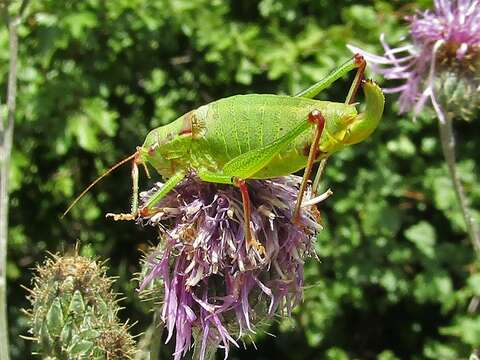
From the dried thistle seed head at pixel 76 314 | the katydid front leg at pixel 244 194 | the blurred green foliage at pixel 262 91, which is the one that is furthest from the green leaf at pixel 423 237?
the katydid front leg at pixel 244 194

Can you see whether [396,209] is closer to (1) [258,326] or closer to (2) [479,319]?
(2) [479,319]

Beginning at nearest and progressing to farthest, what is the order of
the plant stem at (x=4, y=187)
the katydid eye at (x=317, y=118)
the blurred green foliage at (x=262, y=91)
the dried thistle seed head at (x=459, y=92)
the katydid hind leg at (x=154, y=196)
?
the katydid eye at (x=317, y=118), the katydid hind leg at (x=154, y=196), the plant stem at (x=4, y=187), the dried thistle seed head at (x=459, y=92), the blurred green foliage at (x=262, y=91)

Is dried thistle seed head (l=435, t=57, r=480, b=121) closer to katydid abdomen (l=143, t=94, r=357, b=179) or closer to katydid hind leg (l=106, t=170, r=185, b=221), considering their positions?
katydid abdomen (l=143, t=94, r=357, b=179)

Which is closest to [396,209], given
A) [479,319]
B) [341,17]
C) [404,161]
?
[404,161]

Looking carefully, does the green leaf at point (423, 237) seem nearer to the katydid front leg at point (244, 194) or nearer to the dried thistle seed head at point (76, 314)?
the dried thistle seed head at point (76, 314)

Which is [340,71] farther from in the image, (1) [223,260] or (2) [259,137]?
(1) [223,260]

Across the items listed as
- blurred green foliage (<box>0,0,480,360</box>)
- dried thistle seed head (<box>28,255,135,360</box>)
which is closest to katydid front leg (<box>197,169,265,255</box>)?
dried thistle seed head (<box>28,255,135,360</box>)
